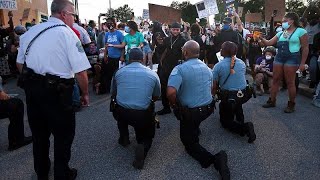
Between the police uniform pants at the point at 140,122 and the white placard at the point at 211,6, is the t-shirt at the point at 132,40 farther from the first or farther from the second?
the white placard at the point at 211,6

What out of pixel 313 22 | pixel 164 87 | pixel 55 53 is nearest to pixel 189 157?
pixel 55 53

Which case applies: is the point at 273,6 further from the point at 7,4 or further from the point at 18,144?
the point at 7,4

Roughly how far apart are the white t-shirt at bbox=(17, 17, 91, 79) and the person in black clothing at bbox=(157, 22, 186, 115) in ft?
10.4

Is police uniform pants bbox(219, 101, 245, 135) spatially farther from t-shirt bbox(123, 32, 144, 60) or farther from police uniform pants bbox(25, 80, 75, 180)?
t-shirt bbox(123, 32, 144, 60)

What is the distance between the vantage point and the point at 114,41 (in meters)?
7.86

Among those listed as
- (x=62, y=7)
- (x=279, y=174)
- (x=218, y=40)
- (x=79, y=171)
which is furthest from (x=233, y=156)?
(x=218, y=40)

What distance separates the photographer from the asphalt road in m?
3.66

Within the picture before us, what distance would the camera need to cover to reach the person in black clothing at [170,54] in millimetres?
5977

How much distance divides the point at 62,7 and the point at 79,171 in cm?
188

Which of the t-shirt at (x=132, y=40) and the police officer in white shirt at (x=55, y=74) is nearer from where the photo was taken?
the police officer in white shirt at (x=55, y=74)

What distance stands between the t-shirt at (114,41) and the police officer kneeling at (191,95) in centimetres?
405

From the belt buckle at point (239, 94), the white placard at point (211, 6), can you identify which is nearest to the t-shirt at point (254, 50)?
the white placard at point (211, 6)

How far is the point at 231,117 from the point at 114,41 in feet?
13.1

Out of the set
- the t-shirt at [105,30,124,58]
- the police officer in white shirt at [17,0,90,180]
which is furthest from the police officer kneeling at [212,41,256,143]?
the t-shirt at [105,30,124,58]
